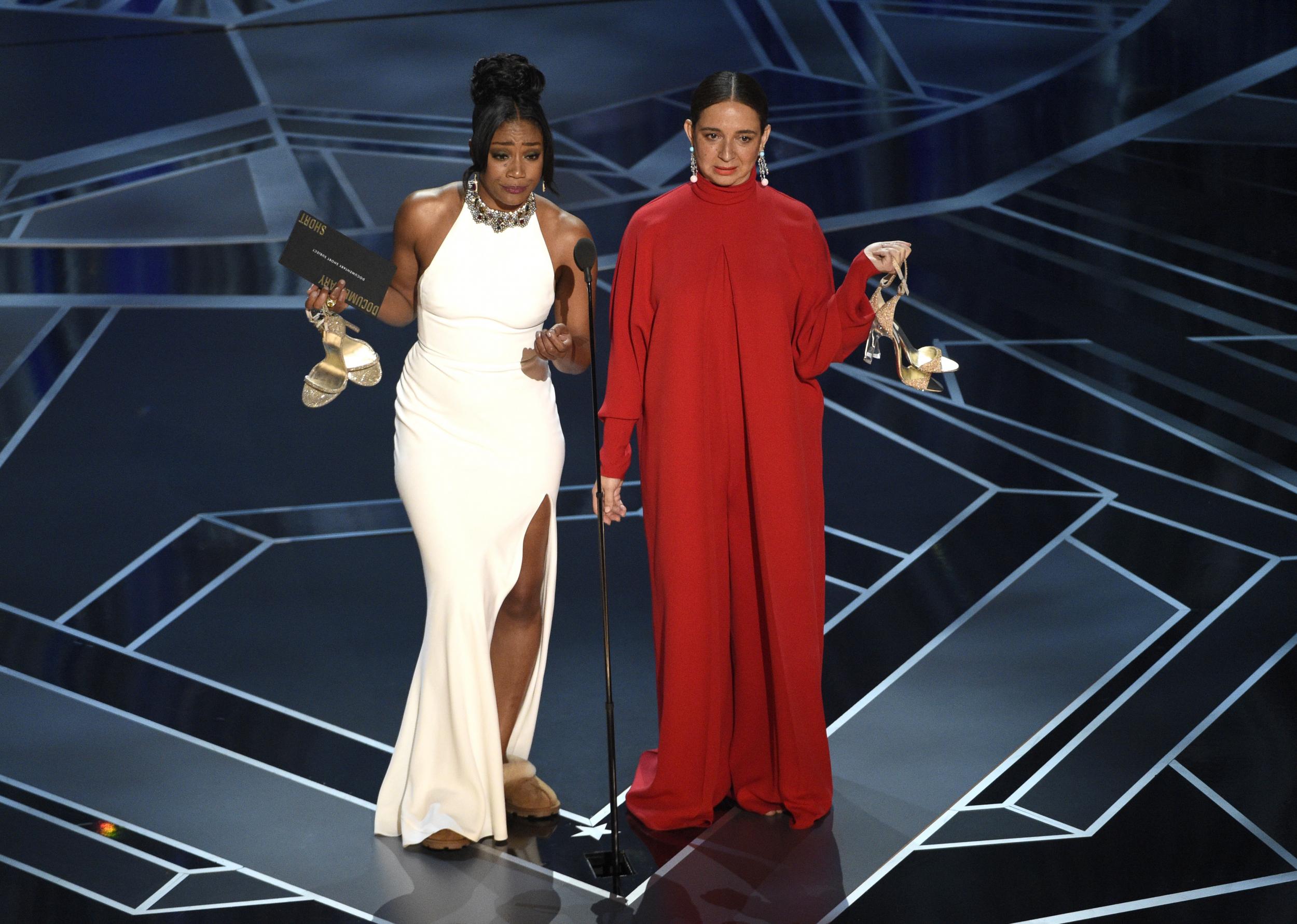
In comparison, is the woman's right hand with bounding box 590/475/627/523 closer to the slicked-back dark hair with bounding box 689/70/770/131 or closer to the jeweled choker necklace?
the jeweled choker necklace

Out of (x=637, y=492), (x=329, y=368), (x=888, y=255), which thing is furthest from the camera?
(x=637, y=492)

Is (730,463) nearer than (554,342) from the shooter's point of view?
No

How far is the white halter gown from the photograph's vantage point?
3.40m

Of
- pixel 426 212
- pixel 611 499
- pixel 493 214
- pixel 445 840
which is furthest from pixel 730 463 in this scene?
pixel 445 840

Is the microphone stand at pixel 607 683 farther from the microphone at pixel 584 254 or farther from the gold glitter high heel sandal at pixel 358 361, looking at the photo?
the gold glitter high heel sandal at pixel 358 361

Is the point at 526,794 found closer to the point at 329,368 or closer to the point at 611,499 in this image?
the point at 611,499

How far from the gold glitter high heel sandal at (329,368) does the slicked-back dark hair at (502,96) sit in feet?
1.56

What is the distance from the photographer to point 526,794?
3627 millimetres

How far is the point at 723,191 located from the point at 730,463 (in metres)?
0.60

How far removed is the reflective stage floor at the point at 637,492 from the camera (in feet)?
11.4

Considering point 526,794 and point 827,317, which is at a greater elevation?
point 827,317

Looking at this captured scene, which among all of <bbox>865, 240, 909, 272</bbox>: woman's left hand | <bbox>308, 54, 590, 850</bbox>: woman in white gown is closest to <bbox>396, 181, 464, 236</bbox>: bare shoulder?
<bbox>308, 54, 590, 850</bbox>: woman in white gown

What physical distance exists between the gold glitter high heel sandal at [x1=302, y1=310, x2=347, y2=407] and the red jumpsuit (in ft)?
1.95

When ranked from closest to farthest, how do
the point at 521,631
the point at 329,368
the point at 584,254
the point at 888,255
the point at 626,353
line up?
1. the point at 584,254
2. the point at 888,255
3. the point at 329,368
4. the point at 626,353
5. the point at 521,631
